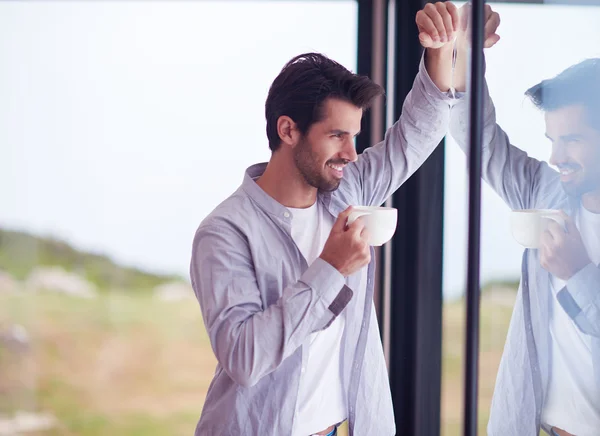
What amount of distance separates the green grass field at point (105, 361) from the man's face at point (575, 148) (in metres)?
1.63

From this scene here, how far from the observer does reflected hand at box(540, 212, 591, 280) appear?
35.0 inches

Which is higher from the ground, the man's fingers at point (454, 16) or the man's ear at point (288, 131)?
the man's fingers at point (454, 16)

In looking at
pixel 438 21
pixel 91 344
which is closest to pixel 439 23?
pixel 438 21

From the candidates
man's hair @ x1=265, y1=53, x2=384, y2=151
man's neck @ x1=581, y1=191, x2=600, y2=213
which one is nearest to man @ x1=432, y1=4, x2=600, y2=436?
man's neck @ x1=581, y1=191, x2=600, y2=213

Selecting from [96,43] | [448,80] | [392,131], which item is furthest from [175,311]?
[448,80]

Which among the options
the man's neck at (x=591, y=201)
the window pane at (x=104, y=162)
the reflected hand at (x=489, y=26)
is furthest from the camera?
the window pane at (x=104, y=162)

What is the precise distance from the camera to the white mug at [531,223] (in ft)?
3.03

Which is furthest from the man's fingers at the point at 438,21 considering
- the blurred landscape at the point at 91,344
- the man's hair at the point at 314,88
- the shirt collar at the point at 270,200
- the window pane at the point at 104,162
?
the blurred landscape at the point at 91,344

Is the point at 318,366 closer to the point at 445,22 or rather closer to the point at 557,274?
the point at 557,274

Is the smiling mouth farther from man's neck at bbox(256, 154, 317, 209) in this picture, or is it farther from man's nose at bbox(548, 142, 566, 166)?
man's neck at bbox(256, 154, 317, 209)

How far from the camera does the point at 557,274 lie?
0.92m

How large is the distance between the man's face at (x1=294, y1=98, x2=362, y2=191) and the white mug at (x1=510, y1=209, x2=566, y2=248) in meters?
0.35

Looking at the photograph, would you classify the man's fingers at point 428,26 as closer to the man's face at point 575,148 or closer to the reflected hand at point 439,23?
the reflected hand at point 439,23

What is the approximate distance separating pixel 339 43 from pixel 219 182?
61 centimetres
